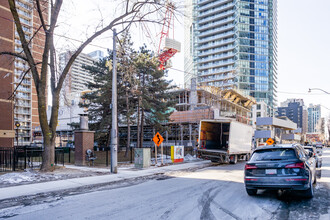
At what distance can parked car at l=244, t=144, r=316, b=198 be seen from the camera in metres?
7.26

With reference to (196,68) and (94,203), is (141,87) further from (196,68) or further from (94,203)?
(196,68)

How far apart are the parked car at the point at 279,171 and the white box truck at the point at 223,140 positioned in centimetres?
1119

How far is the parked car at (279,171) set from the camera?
7262 mm

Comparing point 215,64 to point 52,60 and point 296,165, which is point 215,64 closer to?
point 52,60

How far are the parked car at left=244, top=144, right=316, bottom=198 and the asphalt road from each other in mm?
443

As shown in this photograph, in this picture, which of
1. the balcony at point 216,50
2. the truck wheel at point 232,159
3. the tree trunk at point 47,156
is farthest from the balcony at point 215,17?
the tree trunk at point 47,156

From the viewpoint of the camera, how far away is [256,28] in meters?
106

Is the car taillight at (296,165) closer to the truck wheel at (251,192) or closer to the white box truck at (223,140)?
the truck wheel at (251,192)

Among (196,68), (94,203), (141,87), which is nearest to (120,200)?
(94,203)

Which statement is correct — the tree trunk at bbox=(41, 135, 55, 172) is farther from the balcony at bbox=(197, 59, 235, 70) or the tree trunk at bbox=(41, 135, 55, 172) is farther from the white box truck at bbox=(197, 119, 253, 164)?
the balcony at bbox=(197, 59, 235, 70)

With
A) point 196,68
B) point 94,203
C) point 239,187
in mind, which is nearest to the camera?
point 94,203

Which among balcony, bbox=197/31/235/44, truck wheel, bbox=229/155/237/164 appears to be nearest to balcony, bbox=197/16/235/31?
balcony, bbox=197/31/235/44

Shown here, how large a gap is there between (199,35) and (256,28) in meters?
22.1

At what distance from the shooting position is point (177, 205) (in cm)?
727
